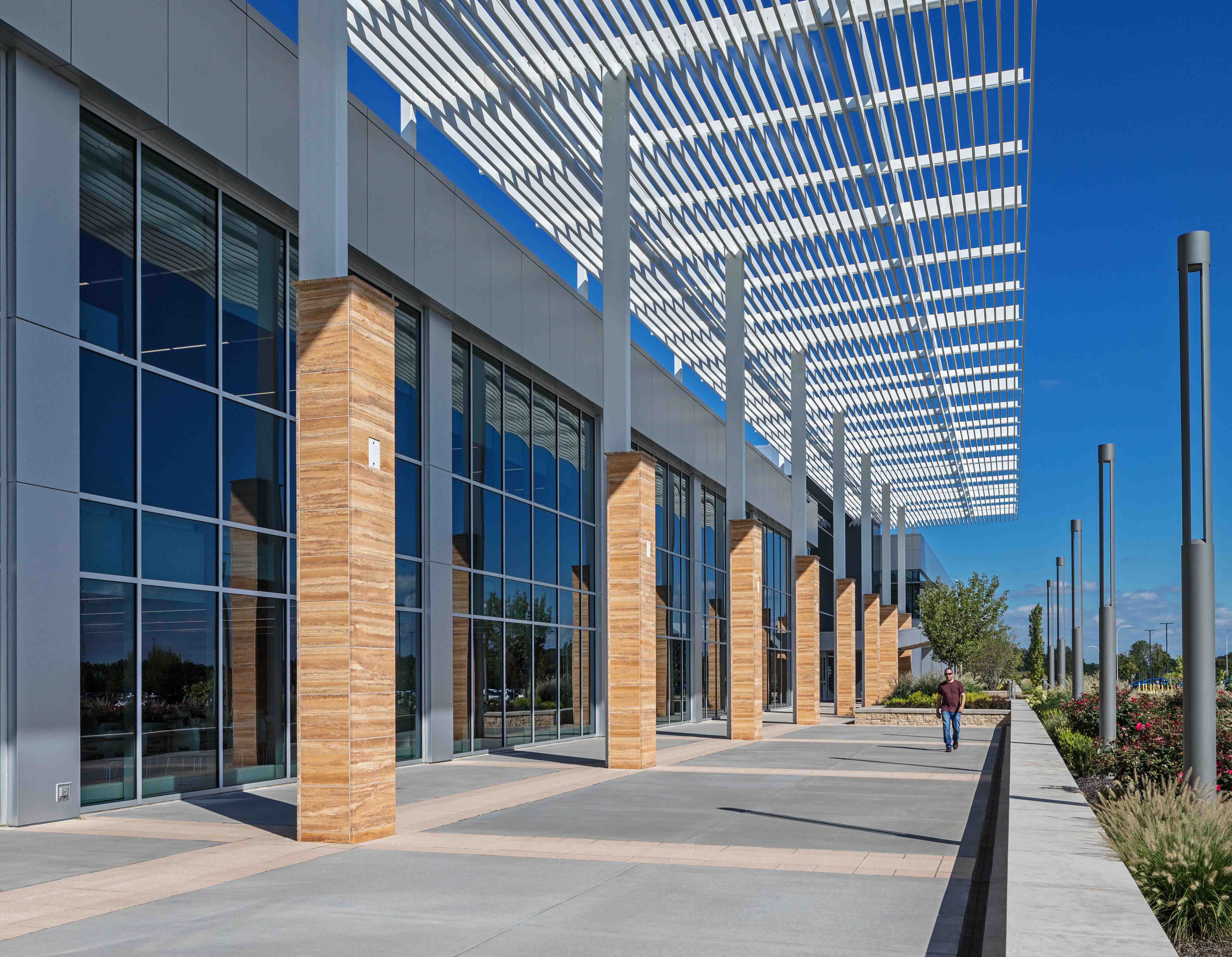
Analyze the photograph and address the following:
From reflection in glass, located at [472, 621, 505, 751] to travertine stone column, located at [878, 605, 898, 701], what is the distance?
3333cm

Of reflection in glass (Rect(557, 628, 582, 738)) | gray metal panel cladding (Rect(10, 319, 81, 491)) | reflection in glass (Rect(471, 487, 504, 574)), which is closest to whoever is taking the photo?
gray metal panel cladding (Rect(10, 319, 81, 491))

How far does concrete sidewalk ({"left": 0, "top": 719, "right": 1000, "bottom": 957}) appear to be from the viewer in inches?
270

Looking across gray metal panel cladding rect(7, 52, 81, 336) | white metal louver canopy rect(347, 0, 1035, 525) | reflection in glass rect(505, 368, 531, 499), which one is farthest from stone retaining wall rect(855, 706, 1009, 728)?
gray metal panel cladding rect(7, 52, 81, 336)

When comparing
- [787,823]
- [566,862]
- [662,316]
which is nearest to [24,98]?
[566,862]

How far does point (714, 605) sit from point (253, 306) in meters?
24.8

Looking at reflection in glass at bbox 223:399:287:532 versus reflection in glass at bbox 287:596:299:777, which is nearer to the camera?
reflection in glass at bbox 223:399:287:532

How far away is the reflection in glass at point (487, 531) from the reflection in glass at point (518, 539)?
0.98ft

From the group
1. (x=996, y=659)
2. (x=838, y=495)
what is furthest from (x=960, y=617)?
(x=996, y=659)

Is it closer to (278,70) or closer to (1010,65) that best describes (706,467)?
(1010,65)

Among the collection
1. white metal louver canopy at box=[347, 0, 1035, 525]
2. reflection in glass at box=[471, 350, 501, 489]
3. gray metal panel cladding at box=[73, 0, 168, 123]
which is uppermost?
white metal louver canopy at box=[347, 0, 1035, 525]

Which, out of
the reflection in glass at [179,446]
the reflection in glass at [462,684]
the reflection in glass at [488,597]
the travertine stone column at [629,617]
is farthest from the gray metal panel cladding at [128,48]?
the reflection in glass at [488,597]

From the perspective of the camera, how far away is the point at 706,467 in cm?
3712

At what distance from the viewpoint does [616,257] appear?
20.2 meters

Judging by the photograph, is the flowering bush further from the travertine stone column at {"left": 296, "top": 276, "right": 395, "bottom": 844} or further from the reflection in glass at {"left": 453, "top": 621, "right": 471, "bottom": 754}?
the reflection in glass at {"left": 453, "top": 621, "right": 471, "bottom": 754}
